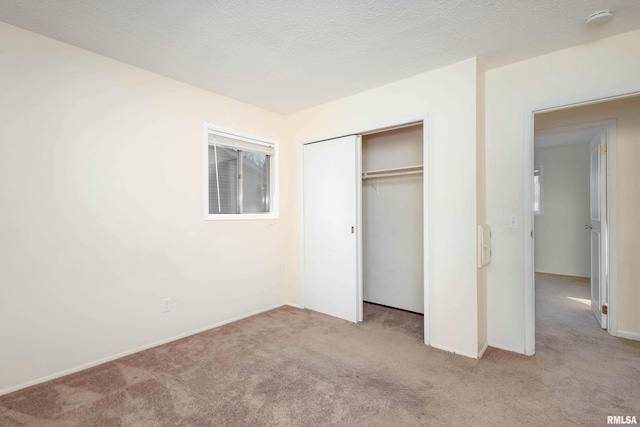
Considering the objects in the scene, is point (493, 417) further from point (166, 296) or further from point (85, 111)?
point (85, 111)

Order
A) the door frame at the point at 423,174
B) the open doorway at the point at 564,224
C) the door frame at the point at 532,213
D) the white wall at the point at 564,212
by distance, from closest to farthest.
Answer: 1. the door frame at the point at 532,213
2. the door frame at the point at 423,174
3. the open doorway at the point at 564,224
4. the white wall at the point at 564,212

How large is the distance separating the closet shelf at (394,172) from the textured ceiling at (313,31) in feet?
3.53

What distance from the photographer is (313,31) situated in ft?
6.70

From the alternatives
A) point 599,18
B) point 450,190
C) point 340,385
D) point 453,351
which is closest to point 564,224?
point 450,190

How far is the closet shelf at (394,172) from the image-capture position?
340cm

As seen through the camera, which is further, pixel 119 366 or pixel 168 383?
pixel 119 366

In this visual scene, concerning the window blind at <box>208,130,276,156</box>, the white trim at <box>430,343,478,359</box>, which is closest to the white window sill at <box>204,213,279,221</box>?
the window blind at <box>208,130,276,156</box>

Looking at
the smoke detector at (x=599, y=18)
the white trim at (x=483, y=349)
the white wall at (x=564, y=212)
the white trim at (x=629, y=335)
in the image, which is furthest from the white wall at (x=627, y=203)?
the white wall at (x=564, y=212)

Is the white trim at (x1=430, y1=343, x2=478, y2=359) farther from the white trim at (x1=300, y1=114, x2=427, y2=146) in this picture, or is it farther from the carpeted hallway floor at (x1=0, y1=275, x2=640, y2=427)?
the white trim at (x1=300, y1=114, x2=427, y2=146)

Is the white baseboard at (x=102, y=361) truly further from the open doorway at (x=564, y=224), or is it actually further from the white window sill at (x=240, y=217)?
the open doorway at (x=564, y=224)

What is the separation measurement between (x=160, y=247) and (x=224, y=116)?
1.52 meters

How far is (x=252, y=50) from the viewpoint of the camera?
2.28 m

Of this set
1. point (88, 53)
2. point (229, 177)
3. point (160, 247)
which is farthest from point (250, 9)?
point (160, 247)

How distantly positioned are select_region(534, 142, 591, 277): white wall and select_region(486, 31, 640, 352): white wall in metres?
4.22
